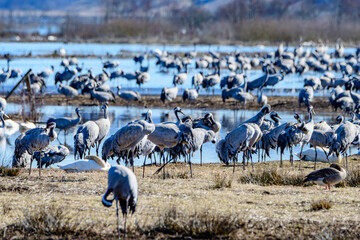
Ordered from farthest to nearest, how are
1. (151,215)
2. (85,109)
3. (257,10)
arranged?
(257,10) < (85,109) < (151,215)

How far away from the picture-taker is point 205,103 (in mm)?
23812

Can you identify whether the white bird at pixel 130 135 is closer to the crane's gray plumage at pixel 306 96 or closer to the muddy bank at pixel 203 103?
the muddy bank at pixel 203 103

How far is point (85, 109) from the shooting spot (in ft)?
73.8

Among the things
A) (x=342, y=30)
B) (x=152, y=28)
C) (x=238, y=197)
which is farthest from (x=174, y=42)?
(x=238, y=197)

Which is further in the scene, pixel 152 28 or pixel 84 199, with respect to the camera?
pixel 152 28

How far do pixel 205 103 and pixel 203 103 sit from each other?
79mm

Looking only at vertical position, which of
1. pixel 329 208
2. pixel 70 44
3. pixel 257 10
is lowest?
pixel 329 208

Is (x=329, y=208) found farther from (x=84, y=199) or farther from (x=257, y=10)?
(x=257, y=10)

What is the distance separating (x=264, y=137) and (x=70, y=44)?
162 ft

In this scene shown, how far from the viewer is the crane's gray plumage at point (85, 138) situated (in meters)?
12.6

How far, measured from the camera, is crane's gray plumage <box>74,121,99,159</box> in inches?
496

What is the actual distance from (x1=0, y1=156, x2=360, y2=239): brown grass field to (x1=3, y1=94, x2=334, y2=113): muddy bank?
12.8 metres

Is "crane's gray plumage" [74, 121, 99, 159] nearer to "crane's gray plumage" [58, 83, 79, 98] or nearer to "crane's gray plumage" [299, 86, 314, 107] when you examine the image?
"crane's gray plumage" [299, 86, 314, 107]

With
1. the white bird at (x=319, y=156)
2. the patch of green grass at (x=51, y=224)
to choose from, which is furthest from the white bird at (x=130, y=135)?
the white bird at (x=319, y=156)
